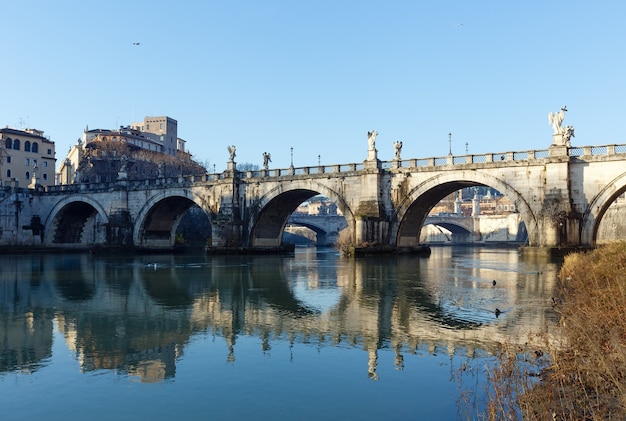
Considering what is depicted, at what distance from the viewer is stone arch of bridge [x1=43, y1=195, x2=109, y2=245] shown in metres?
70.1

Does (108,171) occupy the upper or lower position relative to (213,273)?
upper

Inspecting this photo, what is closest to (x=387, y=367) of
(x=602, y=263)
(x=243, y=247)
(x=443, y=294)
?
(x=602, y=263)

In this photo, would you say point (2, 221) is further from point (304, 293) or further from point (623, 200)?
point (623, 200)

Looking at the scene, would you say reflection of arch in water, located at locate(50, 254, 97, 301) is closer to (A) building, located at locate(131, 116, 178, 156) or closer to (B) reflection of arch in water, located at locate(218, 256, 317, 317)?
(B) reflection of arch in water, located at locate(218, 256, 317, 317)

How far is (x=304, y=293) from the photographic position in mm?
23922

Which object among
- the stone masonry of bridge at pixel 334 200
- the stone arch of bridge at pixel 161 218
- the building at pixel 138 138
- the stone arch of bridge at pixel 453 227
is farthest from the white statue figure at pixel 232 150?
the stone arch of bridge at pixel 453 227

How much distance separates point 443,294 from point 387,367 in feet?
38.9

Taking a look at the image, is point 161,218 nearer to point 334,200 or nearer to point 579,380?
point 334,200

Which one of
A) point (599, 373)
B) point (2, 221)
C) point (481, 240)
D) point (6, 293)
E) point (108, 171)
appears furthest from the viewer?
point (481, 240)

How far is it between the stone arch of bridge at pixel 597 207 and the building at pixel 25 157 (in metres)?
74.5

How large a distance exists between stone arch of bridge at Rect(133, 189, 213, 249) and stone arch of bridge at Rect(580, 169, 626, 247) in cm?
3917

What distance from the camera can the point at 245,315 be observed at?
59.4ft

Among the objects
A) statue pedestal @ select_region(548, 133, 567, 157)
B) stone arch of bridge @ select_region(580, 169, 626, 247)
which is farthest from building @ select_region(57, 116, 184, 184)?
stone arch of bridge @ select_region(580, 169, 626, 247)

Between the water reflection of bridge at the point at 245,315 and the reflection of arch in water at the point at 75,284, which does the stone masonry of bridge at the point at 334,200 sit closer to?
the water reflection of bridge at the point at 245,315
